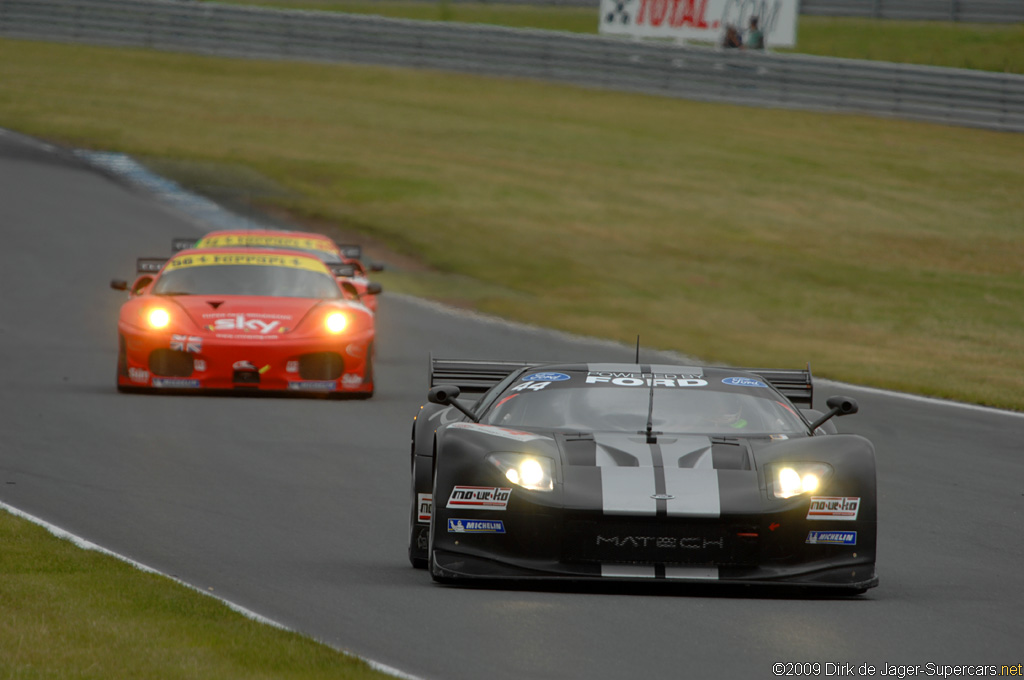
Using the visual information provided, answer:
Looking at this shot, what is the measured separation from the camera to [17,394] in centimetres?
1312

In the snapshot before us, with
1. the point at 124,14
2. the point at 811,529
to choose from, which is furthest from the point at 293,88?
the point at 811,529

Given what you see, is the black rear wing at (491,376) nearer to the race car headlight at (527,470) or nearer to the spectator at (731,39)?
the race car headlight at (527,470)

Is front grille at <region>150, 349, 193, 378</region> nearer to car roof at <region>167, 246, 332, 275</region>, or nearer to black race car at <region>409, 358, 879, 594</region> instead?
car roof at <region>167, 246, 332, 275</region>

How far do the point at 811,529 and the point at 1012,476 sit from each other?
468 cm

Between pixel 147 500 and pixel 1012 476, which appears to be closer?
pixel 147 500

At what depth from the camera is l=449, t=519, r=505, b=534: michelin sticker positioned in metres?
6.53

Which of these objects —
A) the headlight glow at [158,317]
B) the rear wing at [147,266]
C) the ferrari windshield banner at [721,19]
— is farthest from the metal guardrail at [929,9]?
the headlight glow at [158,317]

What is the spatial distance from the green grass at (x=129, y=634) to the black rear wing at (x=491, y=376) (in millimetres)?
2406

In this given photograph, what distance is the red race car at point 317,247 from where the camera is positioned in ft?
51.6

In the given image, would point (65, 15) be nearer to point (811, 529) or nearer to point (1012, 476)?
point (1012, 476)

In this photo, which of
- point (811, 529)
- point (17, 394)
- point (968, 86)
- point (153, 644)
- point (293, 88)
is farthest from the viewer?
point (293, 88)

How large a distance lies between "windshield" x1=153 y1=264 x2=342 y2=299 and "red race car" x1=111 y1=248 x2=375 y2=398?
0.13 ft

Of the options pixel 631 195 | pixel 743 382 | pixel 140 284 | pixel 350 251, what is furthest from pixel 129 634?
pixel 631 195

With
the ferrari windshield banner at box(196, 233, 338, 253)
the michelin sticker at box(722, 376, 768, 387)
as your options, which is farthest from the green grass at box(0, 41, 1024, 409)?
the michelin sticker at box(722, 376, 768, 387)
